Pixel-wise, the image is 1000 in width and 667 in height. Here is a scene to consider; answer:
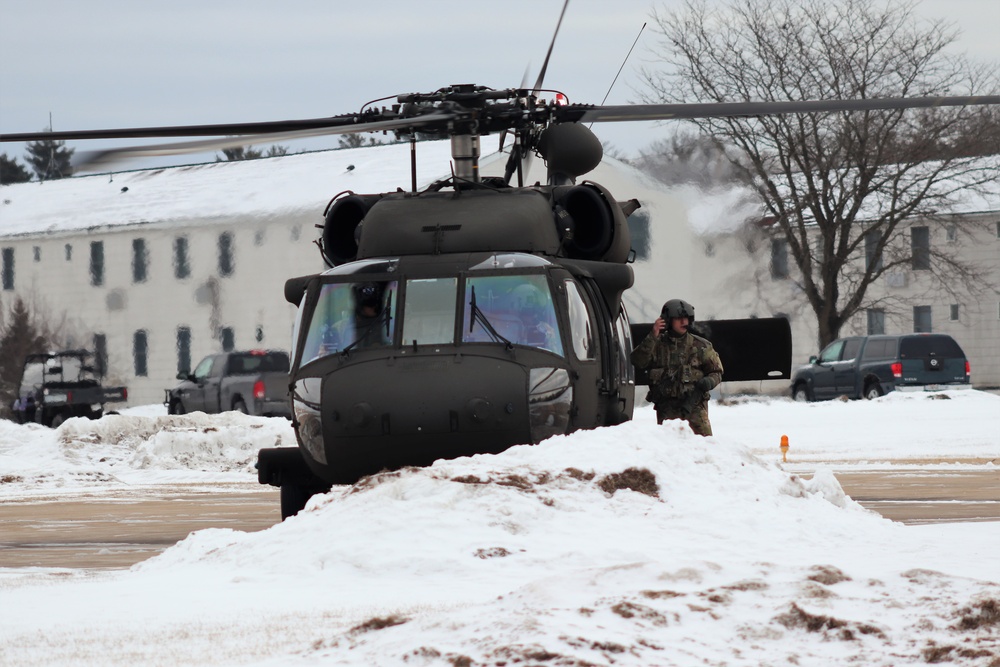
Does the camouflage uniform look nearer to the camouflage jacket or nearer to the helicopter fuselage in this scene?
the camouflage jacket

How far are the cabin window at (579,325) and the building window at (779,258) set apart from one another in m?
27.5

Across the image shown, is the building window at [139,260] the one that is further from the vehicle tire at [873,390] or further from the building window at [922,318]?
the vehicle tire at [873,390]

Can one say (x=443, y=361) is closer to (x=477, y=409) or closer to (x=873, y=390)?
(x=477, y=409)

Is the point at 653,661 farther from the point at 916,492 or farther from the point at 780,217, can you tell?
the point at 780,217

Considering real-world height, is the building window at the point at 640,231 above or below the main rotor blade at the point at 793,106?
above

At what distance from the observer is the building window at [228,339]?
2015 inches

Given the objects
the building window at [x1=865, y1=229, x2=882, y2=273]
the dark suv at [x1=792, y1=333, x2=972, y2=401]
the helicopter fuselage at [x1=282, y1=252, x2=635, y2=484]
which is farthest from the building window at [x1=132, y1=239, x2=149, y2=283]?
the helicopter fuselage at [x1=282, y1=252, x2=635, y2=484]

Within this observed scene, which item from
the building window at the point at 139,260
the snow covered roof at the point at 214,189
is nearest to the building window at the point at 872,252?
the snow covered roof at the point at 214,189

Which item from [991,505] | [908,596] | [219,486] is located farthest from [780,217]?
[908,596]

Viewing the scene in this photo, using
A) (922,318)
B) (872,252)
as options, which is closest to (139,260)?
(872,252)

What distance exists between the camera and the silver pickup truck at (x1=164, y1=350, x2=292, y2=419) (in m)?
33.9

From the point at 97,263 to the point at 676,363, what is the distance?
144 ft

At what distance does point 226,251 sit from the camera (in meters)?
49.6

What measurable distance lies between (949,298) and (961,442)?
3094 centimetres
